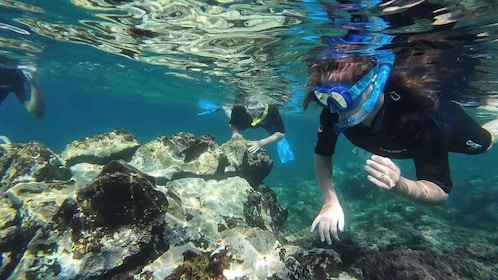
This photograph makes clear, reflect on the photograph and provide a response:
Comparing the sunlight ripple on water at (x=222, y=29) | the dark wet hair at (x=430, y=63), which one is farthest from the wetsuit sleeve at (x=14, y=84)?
the dark wet hair at (x=430, y=63)

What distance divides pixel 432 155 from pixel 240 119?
10.7 metres

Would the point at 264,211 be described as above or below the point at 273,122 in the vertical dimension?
above

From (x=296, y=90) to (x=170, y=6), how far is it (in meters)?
12.3

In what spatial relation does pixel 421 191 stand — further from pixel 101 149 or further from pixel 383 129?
pixel 101 149

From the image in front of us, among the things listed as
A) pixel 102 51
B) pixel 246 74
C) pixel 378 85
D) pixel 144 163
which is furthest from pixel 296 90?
pixel 378 85

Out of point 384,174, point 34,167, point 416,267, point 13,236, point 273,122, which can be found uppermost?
point 384,174

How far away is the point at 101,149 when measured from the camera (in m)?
8.98

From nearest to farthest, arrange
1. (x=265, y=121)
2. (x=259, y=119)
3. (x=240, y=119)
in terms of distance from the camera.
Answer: (x=259, y=119), (x=265, y=121), (x=240, y=119)

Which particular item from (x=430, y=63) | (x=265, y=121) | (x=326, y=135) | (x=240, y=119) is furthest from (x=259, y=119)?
(x=326, y=135)

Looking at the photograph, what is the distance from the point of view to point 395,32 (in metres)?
8.05

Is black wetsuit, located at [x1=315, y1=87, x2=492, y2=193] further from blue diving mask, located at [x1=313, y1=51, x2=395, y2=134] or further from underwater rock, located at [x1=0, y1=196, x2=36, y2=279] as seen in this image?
underwater rock, located at [x1=0, y1=196, x2=36, y2=279]

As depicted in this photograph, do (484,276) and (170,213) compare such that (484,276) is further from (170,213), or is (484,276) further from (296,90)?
(296,90)

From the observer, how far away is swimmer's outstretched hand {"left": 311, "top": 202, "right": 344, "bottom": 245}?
13.7 feet

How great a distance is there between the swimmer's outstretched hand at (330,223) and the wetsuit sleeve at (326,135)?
3.42 feet
